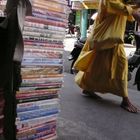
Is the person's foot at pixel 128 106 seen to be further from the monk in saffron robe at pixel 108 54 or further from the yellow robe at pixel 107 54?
the yellow robe at pixel 107 54

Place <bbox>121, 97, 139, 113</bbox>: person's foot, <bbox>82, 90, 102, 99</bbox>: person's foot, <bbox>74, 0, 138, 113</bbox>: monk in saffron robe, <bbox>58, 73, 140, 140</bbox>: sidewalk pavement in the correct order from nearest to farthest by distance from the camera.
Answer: <bbox>58, 73, 140, 140</bbox>: sidewalk pavement → <bbox>74, 0, 138, 113</bbox>: monk in saffron robe → <bbox>121, 97, 139, 113</bbox>: person's foot → <bbox>82, 90, 102, 99</bbox>: person's foot

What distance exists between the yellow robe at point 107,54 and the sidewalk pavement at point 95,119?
11.2 inches

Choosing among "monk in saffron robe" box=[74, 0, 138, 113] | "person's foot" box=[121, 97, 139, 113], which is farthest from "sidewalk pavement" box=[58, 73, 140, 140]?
"monk in saffron robe" box=[74, 0, 138, 113]

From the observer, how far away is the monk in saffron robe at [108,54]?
549cm

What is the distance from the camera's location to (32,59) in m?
3.05

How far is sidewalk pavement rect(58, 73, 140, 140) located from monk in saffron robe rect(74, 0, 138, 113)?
254mm

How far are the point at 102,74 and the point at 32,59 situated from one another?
2922 mm

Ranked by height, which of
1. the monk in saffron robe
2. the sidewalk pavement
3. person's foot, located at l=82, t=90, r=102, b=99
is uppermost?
the monk in saffron robe

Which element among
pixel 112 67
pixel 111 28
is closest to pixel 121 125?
pixel 112 67

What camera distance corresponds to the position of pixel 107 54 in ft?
19.0

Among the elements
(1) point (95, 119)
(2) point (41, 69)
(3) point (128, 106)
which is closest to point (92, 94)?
(3) point (128, 106)

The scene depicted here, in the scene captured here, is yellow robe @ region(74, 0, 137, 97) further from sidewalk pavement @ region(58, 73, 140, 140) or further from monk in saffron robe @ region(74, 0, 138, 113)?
sidewalk pavement @ region(58, 73, 140, 140)

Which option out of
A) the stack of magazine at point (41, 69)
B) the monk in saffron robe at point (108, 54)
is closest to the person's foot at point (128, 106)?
the monk in saffron robe at point (108, 54)

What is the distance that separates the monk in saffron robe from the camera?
5.49 meters
